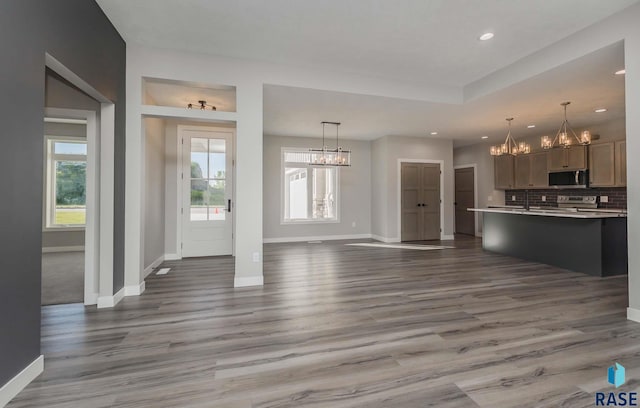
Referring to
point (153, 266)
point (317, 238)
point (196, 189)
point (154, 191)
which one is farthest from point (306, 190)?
point (153, 266)

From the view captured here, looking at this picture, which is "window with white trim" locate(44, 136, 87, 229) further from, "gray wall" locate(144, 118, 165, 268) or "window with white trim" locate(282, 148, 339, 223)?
"window with white trim" locate(282, 148, 339, 223)

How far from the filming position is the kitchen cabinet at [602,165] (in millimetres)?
5713

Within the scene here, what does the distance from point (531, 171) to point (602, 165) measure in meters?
1.47

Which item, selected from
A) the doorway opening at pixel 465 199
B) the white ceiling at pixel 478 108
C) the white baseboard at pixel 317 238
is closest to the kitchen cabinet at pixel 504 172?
the doorway opening at pixel 465 199

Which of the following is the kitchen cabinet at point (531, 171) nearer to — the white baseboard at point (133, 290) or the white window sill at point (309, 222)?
the white window sill at point (309, 222)

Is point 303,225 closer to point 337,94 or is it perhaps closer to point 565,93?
point 337,94

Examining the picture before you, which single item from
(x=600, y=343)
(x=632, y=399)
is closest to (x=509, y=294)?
(x=600, y=343)

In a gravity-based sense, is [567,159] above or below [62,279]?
above

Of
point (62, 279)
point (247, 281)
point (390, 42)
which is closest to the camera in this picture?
point (390, 42)

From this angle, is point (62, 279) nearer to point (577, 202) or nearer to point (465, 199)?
point (465, 199)

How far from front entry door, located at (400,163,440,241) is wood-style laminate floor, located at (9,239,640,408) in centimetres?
356

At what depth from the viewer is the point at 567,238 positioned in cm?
464

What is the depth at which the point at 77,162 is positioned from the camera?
6477mm
